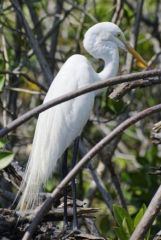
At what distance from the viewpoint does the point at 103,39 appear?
322 cm

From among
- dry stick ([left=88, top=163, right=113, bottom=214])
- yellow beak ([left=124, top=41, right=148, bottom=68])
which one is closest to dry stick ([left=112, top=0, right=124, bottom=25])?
yellow beak ([left=124, top=41, right=148, bottom=68])

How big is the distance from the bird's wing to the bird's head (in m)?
0.08

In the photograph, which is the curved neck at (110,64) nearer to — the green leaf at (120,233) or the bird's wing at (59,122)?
the bird's wing at (59,122)

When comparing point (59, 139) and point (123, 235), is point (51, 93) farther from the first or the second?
point (123, 235)

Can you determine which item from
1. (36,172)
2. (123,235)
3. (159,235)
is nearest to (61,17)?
(36,172)

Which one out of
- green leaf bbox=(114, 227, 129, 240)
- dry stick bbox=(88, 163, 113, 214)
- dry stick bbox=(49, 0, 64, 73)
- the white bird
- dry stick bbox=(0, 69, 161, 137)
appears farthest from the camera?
dry stick bbox=(49, 0, 64, 73)

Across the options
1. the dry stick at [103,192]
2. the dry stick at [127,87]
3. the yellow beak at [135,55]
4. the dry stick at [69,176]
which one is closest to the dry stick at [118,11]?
the yellow beak at [135,55]

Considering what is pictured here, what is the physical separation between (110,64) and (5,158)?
1199mm

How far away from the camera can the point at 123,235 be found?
2.42 meters

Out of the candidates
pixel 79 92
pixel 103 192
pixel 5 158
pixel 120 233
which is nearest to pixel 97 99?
pixel 103 192

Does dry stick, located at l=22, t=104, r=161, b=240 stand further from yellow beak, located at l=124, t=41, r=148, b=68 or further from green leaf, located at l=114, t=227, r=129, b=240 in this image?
yellow beak, located at l=124, t=41, r=148, b=68

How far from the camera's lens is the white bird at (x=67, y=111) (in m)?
2.87

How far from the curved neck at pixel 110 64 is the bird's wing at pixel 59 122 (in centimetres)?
5

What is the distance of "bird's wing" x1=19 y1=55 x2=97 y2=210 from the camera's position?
2909mm
